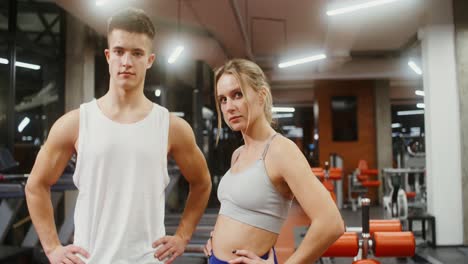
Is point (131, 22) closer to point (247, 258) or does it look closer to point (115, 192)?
point (115, 192)

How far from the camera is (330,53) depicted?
317 inches

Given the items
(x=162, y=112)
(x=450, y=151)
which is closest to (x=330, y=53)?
(x=450, y=151)

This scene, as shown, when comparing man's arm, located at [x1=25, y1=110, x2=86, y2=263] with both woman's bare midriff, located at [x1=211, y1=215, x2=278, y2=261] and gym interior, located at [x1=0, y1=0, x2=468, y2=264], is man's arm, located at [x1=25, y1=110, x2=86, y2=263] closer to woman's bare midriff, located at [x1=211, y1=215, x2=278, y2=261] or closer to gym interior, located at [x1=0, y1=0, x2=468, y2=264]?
woman's bare midriff, located at [x1=211, y1=215, x2=278, y2=261]

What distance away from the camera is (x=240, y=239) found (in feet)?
3.96

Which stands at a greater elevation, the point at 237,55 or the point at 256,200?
the point at 237,55

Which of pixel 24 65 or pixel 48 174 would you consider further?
pixel 24 65

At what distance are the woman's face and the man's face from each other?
0.25 m

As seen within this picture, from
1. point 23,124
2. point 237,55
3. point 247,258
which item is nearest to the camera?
point 247,258

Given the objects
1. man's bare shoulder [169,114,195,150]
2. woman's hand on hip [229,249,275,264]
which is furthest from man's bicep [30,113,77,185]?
woman's hand on hip [229,249,275,264]

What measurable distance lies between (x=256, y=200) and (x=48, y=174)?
25.5 inches

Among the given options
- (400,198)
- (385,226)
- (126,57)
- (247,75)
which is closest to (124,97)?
(126,57)

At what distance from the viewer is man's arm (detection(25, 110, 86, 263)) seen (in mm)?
1298

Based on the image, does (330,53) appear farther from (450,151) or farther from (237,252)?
(237,252)

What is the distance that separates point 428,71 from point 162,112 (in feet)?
16.5
